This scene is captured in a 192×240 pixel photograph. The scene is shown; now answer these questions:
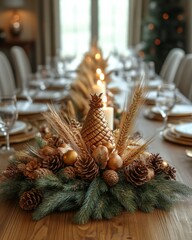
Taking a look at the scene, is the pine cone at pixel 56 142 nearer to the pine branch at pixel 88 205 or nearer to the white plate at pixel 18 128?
the pine branch at pixel 88 205

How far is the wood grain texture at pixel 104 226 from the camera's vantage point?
31.8 inches

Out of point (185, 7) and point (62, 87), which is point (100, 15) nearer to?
point (185, 7)

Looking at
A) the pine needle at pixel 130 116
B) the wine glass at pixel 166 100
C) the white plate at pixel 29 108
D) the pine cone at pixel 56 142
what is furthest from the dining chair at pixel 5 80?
the pine needle at pixel 130 116

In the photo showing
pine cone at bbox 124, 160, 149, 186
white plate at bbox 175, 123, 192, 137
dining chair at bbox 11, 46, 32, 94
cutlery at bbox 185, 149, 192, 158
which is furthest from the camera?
dining chair at bbox 11, 46, 32, 94

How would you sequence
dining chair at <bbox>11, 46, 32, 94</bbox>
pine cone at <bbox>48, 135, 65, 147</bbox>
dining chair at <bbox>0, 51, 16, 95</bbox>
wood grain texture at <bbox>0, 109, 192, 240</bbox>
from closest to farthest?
Result: wood grain texture at <bbox>0, 109, 192, 240</bbox>
pine cone at <bbox>48, 135, 65, 147</bbox>
dining chair at <bbox>0, 51, 16, 95</bbox>
dining chair at <bbox>11, 46, 32, 94</bbox>

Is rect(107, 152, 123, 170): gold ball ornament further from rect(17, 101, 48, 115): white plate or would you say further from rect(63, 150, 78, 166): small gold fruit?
rect(17, 101, 48, 115): white plate

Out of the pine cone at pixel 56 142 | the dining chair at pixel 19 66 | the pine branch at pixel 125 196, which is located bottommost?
the dining chair at pixel 19 66

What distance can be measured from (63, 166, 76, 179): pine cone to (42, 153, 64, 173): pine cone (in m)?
0.03

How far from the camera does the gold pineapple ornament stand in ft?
3.26

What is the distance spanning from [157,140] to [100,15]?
20.0 ft

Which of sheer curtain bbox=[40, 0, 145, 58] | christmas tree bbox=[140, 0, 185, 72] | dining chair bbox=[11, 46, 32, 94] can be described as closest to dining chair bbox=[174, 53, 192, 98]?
dining chair bbox=[11, 46, 32, 94]

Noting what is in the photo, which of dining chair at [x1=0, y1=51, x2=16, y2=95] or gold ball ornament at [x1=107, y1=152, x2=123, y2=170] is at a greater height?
gold ball ornament at [x1=107, y1=152, x2=123, y2=170]

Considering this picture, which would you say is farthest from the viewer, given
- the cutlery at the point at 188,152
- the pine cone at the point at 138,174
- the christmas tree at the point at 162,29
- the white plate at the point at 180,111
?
the christmas tree at the point at 162,29

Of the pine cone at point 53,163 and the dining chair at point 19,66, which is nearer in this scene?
the pine cone at point 53,163
